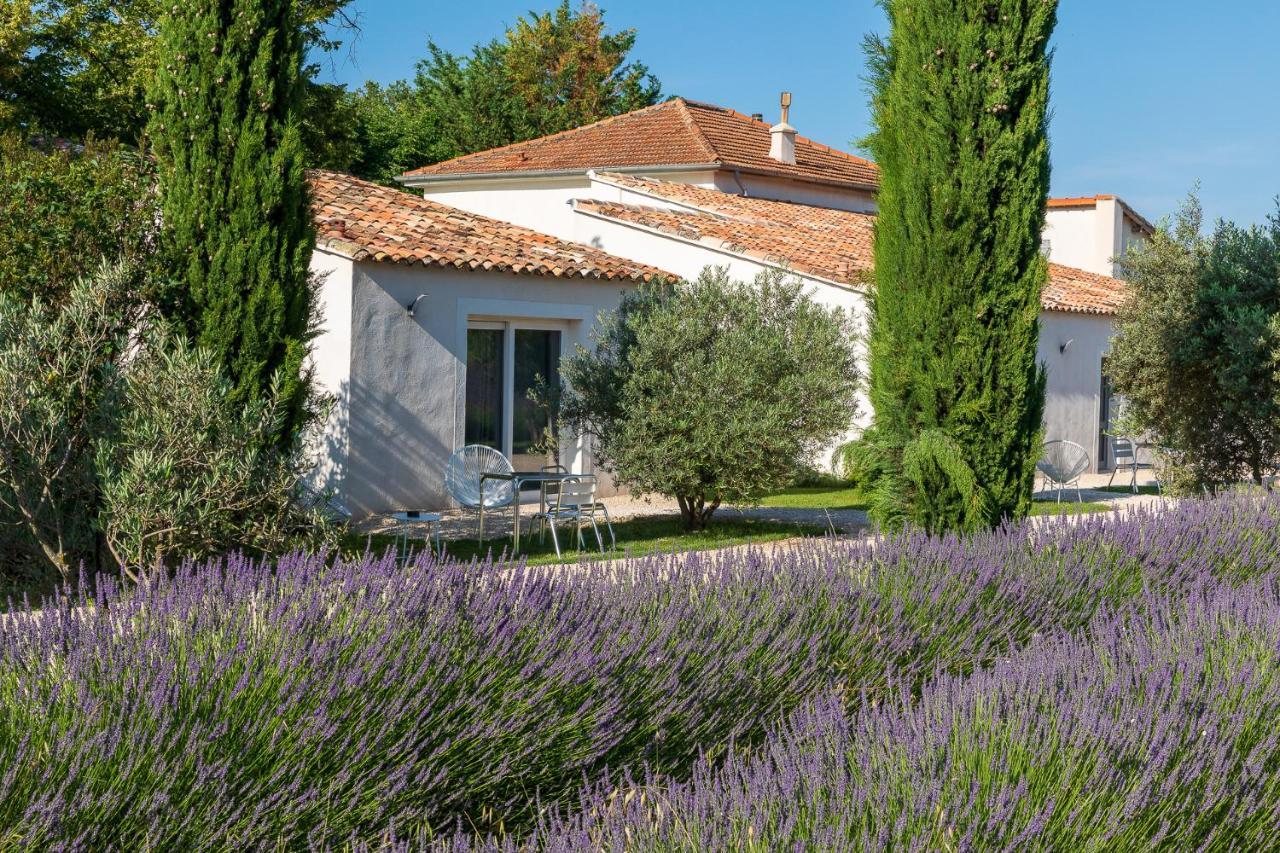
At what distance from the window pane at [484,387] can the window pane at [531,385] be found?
244 millimetres

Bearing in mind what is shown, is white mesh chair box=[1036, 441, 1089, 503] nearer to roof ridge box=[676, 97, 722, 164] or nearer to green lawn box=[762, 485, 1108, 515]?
green lawn box=[762, 485, 1108, 515]

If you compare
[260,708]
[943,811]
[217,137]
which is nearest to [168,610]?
[260,708]

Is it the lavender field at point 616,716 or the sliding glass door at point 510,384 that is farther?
the sliding glass door at point 510,384

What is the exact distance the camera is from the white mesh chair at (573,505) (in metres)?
10.8

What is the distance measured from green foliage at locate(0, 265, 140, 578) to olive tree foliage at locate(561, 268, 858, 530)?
205 inches

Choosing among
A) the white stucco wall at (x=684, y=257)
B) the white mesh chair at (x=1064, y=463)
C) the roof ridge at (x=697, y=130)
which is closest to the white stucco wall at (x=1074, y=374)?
the white stucco wall at (x=684, y=257)

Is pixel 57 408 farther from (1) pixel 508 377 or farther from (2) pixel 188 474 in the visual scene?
(1) pixel 508 377

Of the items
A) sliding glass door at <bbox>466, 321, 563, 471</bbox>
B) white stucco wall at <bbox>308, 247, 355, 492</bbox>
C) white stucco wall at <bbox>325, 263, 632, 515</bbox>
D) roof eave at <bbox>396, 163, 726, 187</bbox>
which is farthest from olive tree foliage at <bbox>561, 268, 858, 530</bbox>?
roof eave at <bbox>396, 163, 726, 187</bbox>

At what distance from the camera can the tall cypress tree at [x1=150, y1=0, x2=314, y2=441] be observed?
8320 mm

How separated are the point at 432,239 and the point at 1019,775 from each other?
13.0 metres

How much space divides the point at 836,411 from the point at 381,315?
5.14 m

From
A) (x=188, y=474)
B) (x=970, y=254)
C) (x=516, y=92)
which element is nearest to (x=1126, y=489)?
(x=970, y=254)

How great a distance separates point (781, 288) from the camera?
13.4 meters

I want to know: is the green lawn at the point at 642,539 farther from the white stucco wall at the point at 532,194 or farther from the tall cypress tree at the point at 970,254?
the white stucco wall at the point at 532,194
